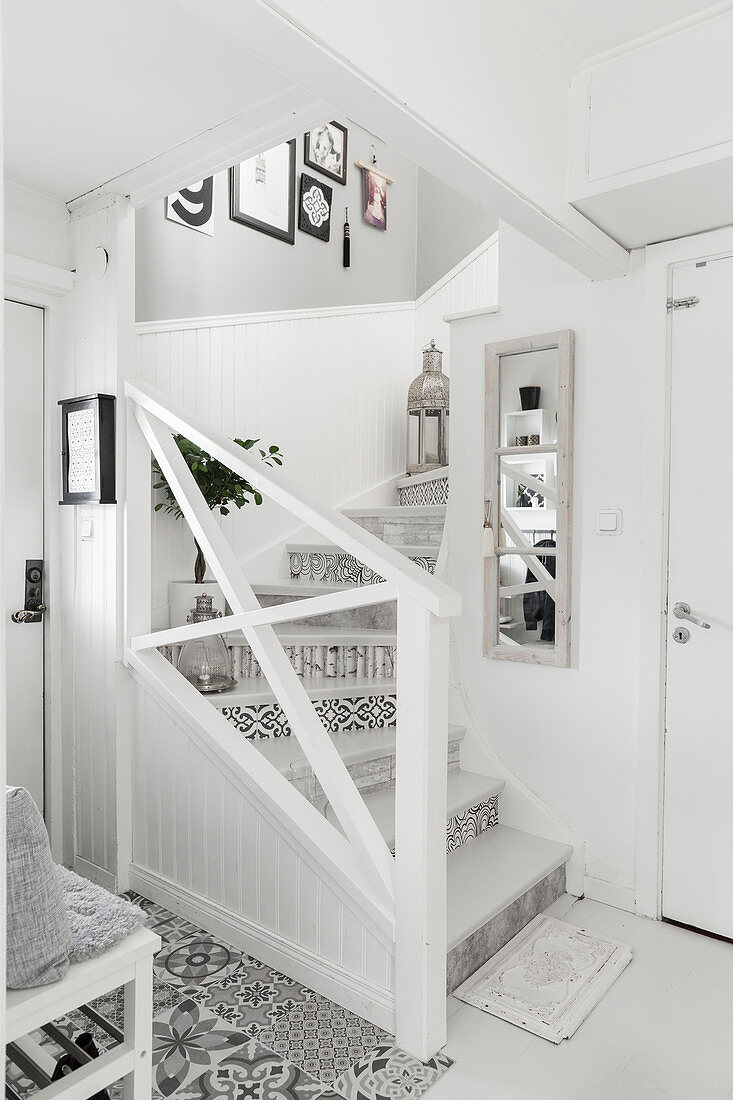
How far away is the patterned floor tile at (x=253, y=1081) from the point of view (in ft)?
5.39

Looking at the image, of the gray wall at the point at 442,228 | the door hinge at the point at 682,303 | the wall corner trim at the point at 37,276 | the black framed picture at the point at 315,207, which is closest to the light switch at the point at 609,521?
the door hinge at the point at 682,303

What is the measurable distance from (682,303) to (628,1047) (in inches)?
81.7

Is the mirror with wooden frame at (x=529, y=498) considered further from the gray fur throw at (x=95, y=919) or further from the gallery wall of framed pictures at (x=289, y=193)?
the gray fur throw at (x=95, y=919)

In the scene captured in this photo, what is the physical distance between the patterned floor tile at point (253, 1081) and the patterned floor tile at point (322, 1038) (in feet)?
0.10

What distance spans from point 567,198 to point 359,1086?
224 centimetres

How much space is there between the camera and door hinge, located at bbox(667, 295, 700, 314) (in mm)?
2365

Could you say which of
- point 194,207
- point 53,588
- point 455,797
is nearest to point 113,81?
point 194,207

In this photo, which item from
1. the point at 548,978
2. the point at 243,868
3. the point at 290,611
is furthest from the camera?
the point at 243,868

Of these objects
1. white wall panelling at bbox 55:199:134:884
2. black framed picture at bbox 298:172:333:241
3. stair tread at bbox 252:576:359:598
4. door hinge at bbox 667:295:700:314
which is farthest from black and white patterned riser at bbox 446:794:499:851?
black framed picture at bbox 298:172:333:241

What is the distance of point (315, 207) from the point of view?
384cm

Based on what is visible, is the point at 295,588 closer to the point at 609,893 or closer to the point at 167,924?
the point at 167,924

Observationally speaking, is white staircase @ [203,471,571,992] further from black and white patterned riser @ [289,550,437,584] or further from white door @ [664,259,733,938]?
white door @ [664,259,733,938]

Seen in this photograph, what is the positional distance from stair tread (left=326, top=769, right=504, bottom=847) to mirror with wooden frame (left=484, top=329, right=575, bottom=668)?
459 millimetres

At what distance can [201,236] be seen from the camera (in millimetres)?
3186
